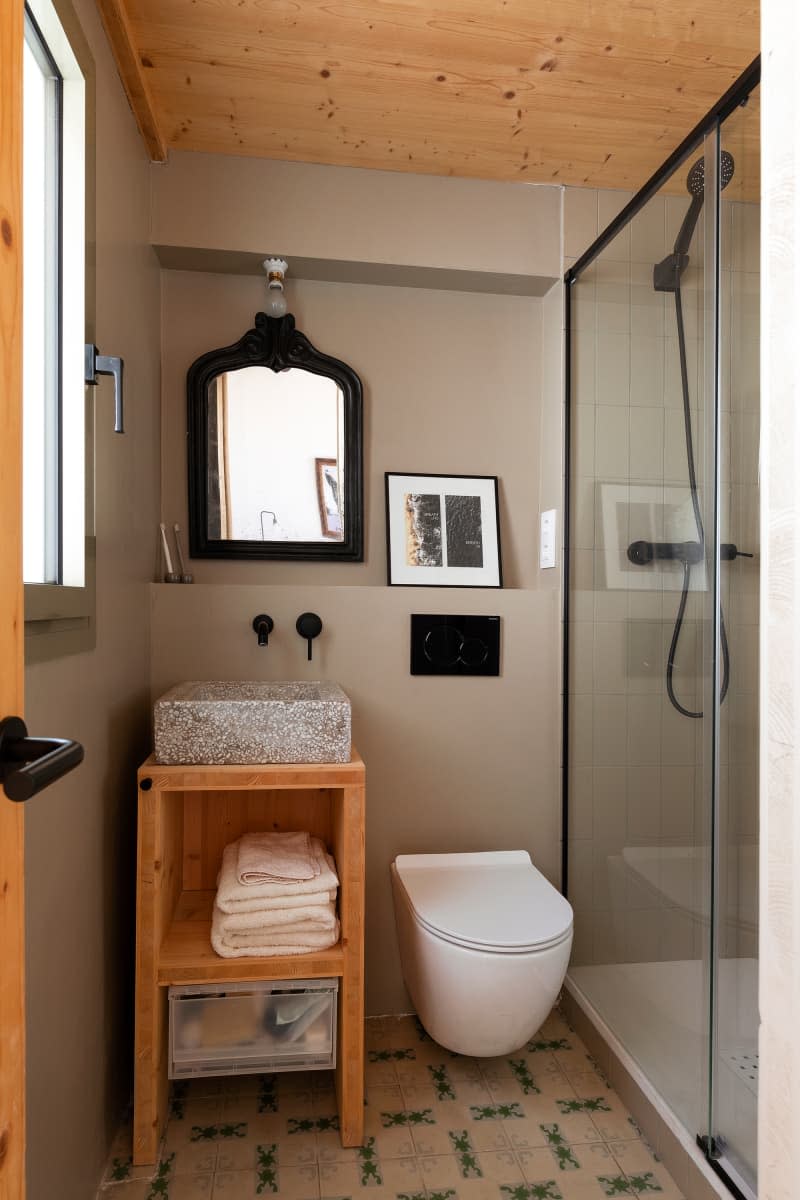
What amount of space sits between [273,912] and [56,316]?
129 centimetres

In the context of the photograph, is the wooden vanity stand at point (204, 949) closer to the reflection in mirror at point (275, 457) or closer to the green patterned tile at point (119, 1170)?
the green patterned tile at point (119, 1170)

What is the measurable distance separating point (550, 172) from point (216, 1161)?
2.65m

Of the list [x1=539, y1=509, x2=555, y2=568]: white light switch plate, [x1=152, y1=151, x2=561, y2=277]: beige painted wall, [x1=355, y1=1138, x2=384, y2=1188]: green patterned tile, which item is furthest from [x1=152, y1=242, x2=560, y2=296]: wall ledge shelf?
[x1=355, y1=1138, x2=384, y2=1188]: green patterned tile

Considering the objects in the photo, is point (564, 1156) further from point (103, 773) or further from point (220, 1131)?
point (103, 773)

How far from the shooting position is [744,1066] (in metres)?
1.47

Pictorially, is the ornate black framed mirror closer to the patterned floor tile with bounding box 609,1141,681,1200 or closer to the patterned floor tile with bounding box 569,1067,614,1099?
the patterned floor tile with bounding box 569,1067,614,1099

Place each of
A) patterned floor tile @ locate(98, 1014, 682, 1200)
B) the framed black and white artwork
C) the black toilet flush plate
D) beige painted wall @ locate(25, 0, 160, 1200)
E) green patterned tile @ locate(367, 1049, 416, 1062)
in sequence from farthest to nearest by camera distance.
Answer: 1. the framed black and white artwork
2. the black toilet flush plate
3. green patterned tile @ locate(367, 1049, 416, 1062)
4. patterned floor tile @ locate(98, 1014, 682, 1200)
5. beige painted wall @ locate(25, 0, 160, 1200)

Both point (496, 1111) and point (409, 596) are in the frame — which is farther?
point (409, 596)

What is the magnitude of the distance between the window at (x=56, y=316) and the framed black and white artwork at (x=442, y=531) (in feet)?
3.48

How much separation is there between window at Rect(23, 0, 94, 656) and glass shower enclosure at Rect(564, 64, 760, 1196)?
1213 mm

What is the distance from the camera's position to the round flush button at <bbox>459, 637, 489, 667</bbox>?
2.32 metres

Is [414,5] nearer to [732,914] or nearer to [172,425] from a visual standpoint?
[172,425]

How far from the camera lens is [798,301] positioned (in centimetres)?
78

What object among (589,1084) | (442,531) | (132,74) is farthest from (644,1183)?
(132,74)
